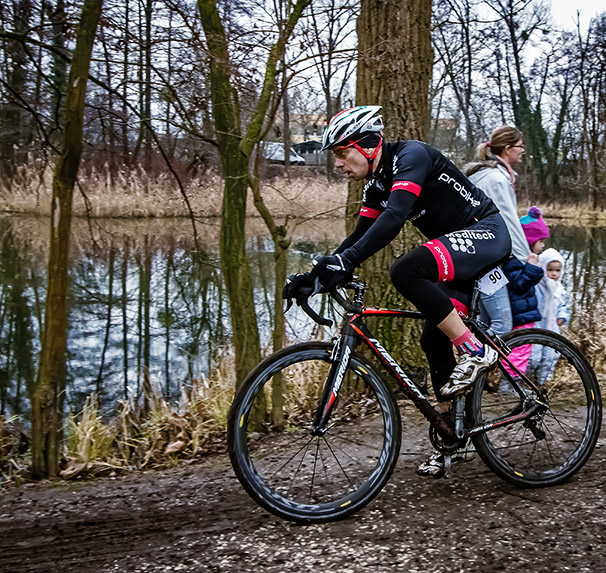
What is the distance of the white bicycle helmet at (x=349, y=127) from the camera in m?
3.48

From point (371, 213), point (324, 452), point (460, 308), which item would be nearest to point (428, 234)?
point (371, 213)

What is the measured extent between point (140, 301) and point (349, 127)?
908 centimetres

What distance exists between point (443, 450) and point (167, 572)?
1609mm

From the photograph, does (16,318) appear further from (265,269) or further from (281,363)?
(281,363)

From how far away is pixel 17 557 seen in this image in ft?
10.8

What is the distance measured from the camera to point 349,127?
11.4 feet

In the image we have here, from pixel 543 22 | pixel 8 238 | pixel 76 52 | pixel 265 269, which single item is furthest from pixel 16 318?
pixel 543 22

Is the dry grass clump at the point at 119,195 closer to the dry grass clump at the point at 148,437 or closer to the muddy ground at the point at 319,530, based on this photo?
the dry grass clump at the point at 148,437

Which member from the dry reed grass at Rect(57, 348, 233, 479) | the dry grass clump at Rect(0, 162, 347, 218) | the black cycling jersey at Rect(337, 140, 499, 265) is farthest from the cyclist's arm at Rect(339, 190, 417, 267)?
the dry grass clump at Rect(0, 162, 347, 218)

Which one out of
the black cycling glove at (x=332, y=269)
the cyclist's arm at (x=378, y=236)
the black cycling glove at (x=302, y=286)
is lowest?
the black cycling glove at (x=302, y=286)

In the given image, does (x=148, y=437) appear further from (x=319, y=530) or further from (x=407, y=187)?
(x=407, y=187)

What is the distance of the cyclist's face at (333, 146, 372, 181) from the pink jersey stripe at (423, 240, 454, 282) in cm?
52

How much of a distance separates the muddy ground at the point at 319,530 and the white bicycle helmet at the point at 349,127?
1943 millimetres

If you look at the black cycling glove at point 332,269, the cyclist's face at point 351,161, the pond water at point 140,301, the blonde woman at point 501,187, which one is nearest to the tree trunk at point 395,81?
the blonde woman at point 501,187
